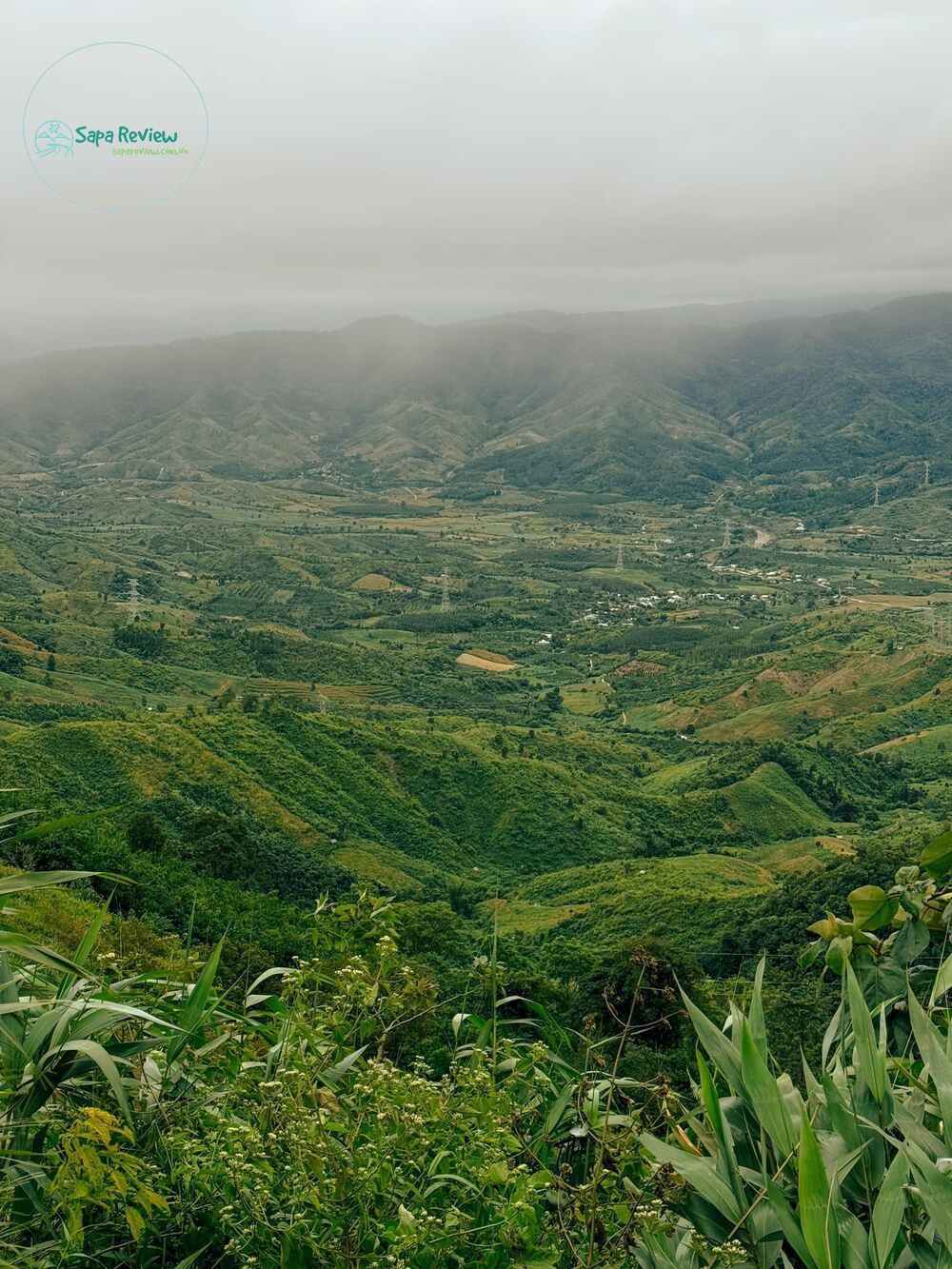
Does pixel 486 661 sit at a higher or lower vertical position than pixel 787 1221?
lower

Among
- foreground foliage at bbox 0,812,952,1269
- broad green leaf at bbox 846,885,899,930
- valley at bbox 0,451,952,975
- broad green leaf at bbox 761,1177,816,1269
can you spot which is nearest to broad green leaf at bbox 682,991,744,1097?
foreground foliage at bbox 0,812,952,1269

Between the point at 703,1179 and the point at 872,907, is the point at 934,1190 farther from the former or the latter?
the point at 872,907

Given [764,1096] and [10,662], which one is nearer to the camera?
[764,1096]

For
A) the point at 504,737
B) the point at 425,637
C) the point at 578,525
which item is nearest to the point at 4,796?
the point at 504,737

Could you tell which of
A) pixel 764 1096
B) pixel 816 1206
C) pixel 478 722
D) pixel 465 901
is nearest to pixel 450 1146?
pixel 764 1096

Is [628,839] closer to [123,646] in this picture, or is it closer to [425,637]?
[123,646]

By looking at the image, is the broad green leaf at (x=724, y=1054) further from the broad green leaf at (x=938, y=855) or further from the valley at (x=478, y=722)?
the valley at (x=478, y=722)

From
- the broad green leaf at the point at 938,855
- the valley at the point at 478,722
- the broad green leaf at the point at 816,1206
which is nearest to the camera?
the broad green leaf at the point at 816,1206

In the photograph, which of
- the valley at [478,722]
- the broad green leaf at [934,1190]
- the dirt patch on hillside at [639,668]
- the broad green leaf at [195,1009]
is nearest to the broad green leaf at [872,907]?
the broad green leaf at [934,1190]
